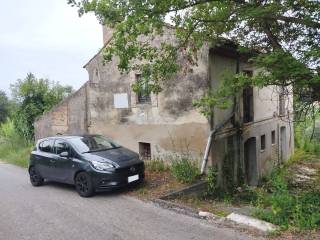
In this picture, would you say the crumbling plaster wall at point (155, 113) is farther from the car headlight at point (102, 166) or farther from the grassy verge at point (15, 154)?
the grassy verge at point (15, 154)

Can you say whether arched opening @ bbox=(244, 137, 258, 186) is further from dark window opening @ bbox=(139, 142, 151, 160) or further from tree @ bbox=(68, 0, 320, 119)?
tree @ bbox=(68, 0, 320, 119)

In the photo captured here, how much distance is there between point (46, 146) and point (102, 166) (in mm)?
2816

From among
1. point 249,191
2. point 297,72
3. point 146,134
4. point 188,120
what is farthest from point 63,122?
point 297,72

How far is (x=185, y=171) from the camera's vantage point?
1173 centimetres

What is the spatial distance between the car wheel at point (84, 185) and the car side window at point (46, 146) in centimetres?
179

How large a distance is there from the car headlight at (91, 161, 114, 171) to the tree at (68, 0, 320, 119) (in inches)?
99.3

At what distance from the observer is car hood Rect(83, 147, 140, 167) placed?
1052 centimetres

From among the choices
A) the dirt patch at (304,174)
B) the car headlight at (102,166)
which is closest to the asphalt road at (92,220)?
the car headlight at (102,166)

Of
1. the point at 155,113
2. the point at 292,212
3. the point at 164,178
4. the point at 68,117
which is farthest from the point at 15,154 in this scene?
the point at 292,212

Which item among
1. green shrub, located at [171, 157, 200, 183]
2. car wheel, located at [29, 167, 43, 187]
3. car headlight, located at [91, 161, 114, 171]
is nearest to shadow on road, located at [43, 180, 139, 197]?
car wheel, located at [29, 167, 43, 187]

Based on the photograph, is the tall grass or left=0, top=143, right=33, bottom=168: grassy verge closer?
left=0, top=143, right=33, bottom=168: grassy verge

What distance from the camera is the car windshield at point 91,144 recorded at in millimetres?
11109

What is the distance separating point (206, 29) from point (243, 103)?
5526 mm

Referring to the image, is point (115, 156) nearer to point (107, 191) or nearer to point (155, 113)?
point (107, 191)
